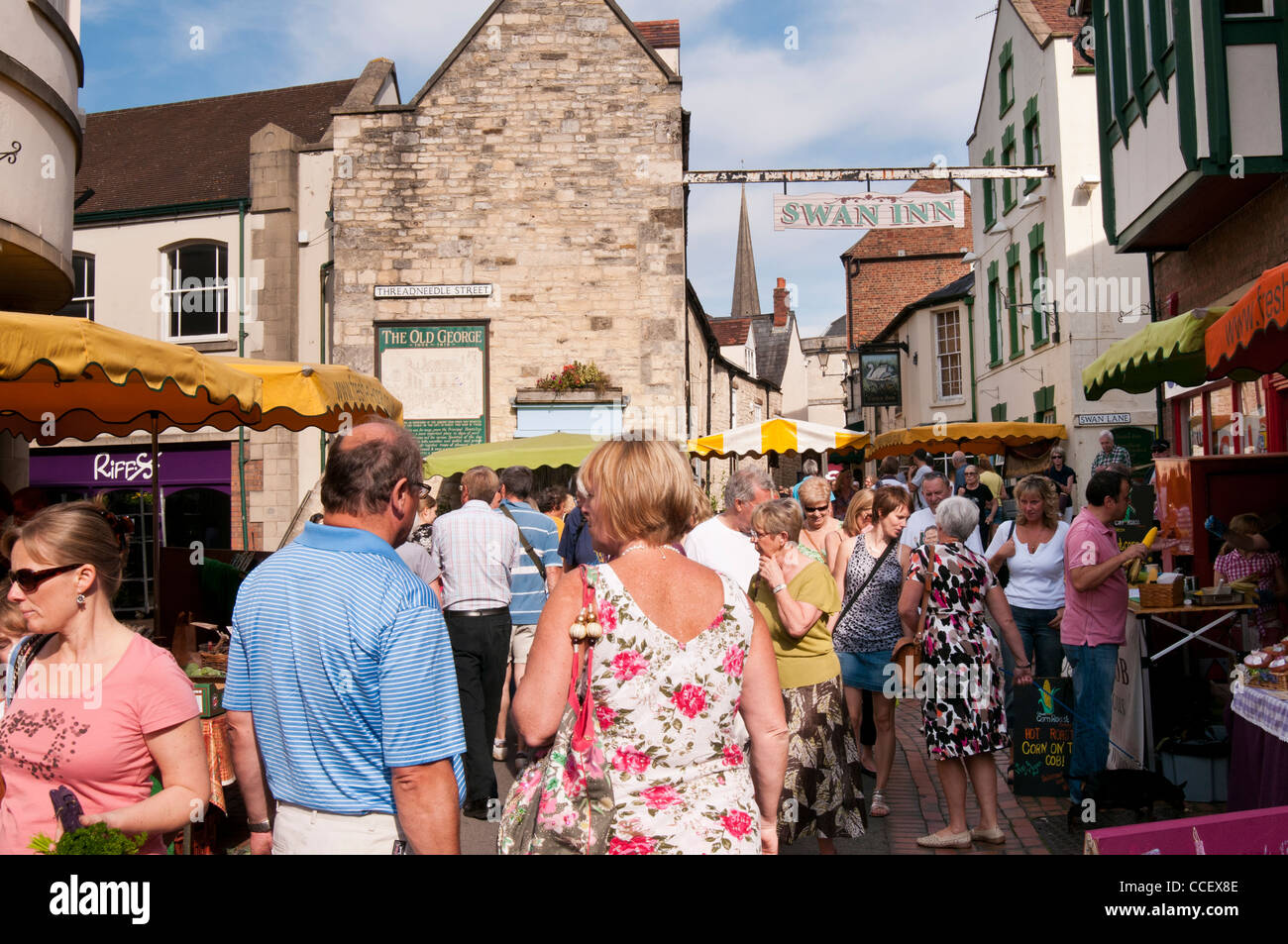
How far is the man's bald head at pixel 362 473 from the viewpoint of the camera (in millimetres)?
2689

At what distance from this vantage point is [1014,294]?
22.8 metres

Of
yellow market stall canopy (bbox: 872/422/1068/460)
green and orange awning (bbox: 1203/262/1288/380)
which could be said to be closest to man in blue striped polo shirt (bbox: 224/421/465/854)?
green and orange awning (bbox: 1203/262/1288/380)

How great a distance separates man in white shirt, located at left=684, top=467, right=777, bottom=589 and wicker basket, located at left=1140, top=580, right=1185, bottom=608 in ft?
8.81

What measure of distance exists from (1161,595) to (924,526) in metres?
1.73

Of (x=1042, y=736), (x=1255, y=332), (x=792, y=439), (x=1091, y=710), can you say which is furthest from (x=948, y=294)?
(x=1255, y=332)

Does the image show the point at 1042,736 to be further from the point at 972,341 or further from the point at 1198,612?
the point at 972,341

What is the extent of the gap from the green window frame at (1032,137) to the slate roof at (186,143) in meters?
14.3

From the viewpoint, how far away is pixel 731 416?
3922cm

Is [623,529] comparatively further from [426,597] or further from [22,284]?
[22,284]

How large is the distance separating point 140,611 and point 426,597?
18638 mm

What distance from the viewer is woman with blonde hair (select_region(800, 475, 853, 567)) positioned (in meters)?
6.98

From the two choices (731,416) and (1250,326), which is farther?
(731,416)

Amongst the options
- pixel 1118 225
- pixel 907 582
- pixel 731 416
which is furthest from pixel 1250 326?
pixel 731 416

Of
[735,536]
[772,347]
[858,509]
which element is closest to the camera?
[735,536]
